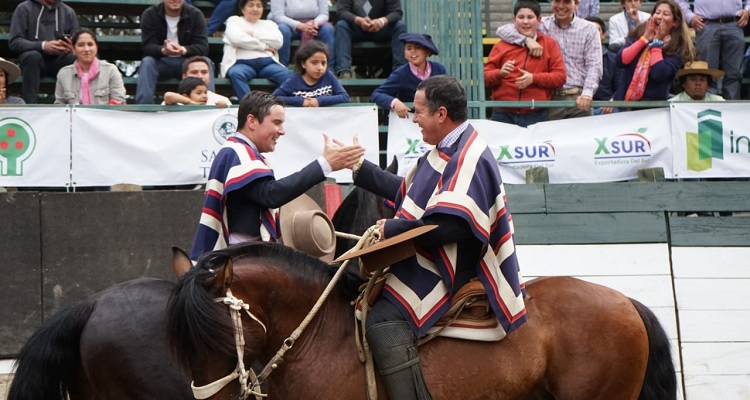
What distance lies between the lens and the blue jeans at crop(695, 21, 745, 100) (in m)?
11.2

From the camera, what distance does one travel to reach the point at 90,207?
7.87 metres

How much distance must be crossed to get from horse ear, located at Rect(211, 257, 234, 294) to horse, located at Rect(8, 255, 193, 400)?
0.80 metres

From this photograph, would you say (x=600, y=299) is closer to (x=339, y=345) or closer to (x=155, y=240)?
(x=339, y=345)

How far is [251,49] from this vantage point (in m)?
10.3

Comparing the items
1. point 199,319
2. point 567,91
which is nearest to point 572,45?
point 567,91

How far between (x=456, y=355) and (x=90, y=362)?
5.86ft

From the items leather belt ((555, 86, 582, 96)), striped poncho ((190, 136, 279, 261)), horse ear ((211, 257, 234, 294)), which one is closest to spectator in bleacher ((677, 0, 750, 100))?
leather belt ((555, 86, 582, 96))

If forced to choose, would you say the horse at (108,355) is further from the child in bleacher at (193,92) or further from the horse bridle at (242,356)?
the child in bleacher at (193,92)

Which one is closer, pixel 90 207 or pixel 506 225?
pixel 506 225

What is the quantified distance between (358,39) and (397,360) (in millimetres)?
7234

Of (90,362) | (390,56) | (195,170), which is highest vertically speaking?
(390,56)

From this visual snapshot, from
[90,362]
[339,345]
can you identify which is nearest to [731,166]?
[339,345]

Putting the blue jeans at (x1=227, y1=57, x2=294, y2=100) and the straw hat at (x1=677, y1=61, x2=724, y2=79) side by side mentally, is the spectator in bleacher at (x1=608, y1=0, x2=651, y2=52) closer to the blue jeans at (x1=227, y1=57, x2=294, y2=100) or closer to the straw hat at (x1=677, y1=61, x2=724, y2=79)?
the straw hat at (x1=677, y1=61, x2=724, y2=79)

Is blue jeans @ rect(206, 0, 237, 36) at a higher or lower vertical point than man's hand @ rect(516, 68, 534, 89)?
higher
